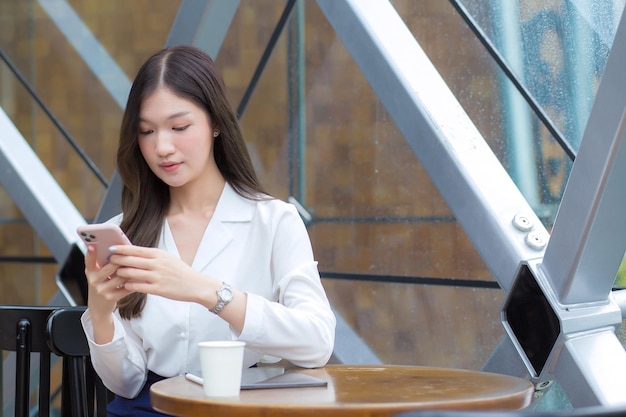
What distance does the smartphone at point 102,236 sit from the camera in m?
1.72

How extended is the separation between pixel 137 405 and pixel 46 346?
1.32 ft

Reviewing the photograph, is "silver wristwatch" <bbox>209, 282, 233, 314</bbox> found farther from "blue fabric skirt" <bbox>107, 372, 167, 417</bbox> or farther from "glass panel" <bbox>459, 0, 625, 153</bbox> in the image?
"glass panel" <bbox>459, 0, 625, 153</bbox>

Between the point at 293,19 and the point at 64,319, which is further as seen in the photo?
the point at 293,19

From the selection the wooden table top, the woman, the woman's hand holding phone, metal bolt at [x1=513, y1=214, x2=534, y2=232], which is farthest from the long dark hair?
metal bolt at [x1=513, y1=214, x2=534, y2=232]

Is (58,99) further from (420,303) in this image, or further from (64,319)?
(64,319)

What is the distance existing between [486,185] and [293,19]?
1612 mm

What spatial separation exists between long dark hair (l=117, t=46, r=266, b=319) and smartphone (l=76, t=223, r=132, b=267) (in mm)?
287

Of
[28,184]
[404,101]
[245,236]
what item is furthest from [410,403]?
[28,184]

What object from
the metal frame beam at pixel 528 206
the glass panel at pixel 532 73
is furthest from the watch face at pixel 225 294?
the glass panel at pixel 532 73

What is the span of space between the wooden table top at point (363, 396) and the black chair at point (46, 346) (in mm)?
539

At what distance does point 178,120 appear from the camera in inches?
83.0

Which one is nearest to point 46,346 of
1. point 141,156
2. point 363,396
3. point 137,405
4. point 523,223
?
point 137,405

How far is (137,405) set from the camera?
6.65 ft

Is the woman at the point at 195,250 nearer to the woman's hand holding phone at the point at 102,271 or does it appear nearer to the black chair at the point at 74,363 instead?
the woman's hand holding phone at the point at 102,271
